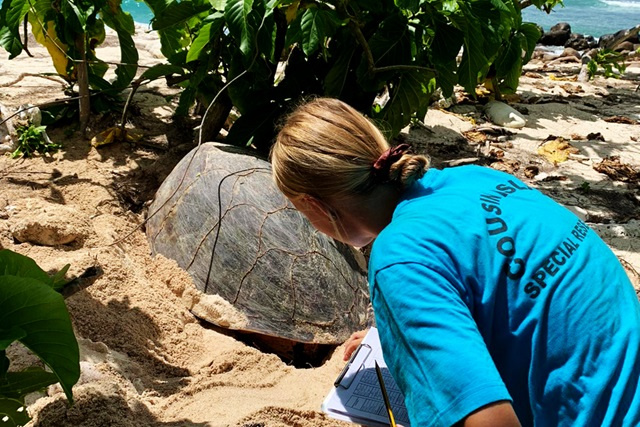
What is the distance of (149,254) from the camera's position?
3.12 metres

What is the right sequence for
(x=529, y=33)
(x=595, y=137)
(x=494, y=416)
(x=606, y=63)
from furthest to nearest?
(x=606, y=63) < (x=595, y=137) < (x=529, y=33) < (x=494, y=416)

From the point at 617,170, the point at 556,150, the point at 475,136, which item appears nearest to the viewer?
the point at 617,170

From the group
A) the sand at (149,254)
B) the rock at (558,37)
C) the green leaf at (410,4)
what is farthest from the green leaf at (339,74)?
the rock at (558,37)

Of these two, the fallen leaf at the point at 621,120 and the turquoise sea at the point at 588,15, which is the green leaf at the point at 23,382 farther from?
the turquoise sea at the point at 588,15

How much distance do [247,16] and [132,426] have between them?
2.03 meters

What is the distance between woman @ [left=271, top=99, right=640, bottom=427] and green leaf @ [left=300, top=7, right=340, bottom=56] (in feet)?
5.55

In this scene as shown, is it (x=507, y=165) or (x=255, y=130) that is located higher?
(x=255, y=130)

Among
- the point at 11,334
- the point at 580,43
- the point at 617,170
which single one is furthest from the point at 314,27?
the point at 580,43

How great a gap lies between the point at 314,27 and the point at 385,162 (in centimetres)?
182

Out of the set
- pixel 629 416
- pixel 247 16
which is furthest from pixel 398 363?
pixel 247 16

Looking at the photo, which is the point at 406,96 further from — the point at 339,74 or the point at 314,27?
the point at 314,27

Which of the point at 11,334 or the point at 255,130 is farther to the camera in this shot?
the point at 255,130

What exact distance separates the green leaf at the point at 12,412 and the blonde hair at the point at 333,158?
2.57ft

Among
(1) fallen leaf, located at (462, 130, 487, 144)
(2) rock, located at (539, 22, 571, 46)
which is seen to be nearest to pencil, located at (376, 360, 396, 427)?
(1) fallen leaf, located at (462, 130, 487, 144)
